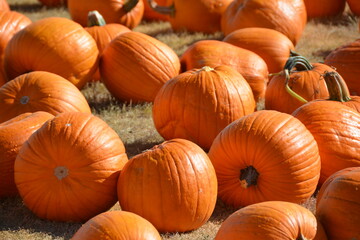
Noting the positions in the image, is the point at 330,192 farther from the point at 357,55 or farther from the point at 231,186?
the point at 357,55

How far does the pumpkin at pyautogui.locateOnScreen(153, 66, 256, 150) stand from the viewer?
214 inches

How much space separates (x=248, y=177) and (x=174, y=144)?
0.53 metres

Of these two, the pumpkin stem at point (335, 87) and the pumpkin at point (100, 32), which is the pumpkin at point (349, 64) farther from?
the pumpkin at point (100, 32)

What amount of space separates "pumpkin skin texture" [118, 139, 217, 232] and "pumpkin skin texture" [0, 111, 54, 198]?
0.86 meters

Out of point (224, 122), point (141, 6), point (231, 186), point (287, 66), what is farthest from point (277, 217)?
point (141, 6)

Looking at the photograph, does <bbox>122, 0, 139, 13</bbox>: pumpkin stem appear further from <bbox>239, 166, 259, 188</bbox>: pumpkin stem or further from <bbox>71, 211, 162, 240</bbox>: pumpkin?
<bbox>71, 211, 162, 240</bbox>: pumpkin

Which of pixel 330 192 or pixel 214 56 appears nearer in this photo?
pixel 330 192

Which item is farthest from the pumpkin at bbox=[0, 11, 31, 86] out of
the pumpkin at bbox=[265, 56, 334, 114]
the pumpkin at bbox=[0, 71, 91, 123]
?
the pumpkin at bbox=[265, 56, 334, 114]

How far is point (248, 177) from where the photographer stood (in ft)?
14.8

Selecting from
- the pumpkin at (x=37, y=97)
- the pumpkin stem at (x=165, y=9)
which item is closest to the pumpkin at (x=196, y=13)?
the pumpkin stem at (x=165, y=9)

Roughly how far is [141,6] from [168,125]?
13.5ft

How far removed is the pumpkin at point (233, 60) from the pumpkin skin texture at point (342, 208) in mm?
2563

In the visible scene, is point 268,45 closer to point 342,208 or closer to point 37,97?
point 37,97

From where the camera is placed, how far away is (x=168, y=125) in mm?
5578
